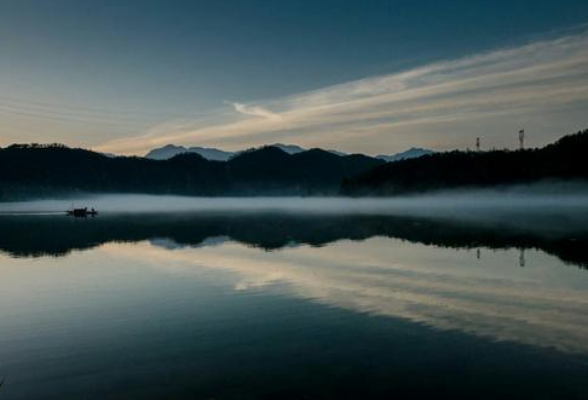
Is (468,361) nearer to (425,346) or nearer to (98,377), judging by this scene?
(425,346)

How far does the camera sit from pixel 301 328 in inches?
910

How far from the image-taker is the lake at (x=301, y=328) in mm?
16188

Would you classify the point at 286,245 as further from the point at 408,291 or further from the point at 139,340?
the point at 139,340

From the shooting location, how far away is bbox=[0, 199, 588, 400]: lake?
16188 millimetres

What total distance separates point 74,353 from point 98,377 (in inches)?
141


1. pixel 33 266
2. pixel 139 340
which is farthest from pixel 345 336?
pixel 33 266

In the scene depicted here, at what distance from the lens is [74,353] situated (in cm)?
2006

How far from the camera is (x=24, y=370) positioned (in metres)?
18.2

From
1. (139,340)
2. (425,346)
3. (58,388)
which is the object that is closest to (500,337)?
(425,346)

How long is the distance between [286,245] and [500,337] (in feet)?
143

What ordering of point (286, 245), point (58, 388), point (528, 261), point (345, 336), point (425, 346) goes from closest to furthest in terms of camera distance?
point (58, 388) → point (425, 346) → point (345, 336) → point (528, 261) → point (286, 245)

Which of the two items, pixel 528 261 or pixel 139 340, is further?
pixel 528 261

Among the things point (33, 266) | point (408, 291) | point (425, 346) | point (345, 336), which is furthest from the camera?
point (33, 266)

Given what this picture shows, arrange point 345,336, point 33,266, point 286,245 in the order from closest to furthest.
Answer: point 345,336
point 33,266
point 286,245
